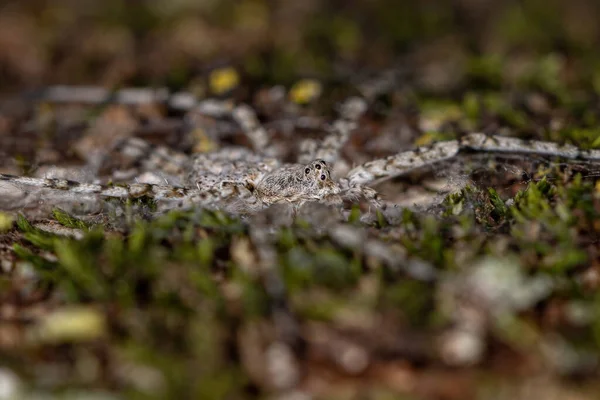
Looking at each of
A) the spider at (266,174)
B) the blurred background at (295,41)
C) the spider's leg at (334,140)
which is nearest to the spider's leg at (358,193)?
the spider at (266,174)

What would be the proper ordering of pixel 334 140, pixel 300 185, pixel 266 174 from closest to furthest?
pixel 300 185 < pixel 266 174 < pixel 334 140

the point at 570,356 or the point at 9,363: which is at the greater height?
the point at 9,363

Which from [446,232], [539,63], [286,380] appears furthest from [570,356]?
[539,63]

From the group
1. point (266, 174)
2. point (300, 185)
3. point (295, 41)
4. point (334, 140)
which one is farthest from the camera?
point (295, 41)

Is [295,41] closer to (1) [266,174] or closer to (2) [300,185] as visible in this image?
(1) [266,174]

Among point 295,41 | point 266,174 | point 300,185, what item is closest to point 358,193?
point 300,185

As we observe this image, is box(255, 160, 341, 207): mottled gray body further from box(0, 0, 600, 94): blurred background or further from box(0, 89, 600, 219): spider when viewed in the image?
box(0, 0, 600, 94): blurred background

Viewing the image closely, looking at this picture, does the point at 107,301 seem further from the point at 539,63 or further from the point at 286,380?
the point at 539,63
